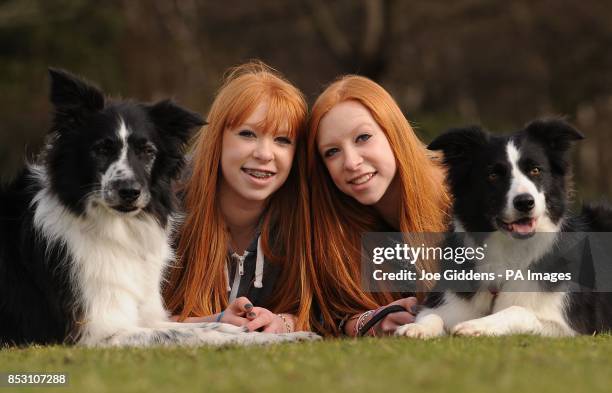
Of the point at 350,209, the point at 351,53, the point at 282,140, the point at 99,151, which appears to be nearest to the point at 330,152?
the point at 282,140

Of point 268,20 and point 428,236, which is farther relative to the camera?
point 268,20

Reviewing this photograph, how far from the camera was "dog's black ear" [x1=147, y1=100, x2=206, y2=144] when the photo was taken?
6406 mm

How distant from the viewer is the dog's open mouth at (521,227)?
6.14m

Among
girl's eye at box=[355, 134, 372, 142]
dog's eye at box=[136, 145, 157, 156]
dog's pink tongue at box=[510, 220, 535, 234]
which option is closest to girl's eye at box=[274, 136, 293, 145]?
girl's eye at box=[355, 134, 372, 142]

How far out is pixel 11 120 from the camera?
21.0 m

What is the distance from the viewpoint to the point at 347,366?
443 cm

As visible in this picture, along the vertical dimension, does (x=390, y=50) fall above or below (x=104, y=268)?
above

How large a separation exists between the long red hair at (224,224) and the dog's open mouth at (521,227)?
1660 mm

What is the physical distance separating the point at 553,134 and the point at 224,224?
263 centimetres

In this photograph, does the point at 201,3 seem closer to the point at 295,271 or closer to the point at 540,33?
the point at 540,33

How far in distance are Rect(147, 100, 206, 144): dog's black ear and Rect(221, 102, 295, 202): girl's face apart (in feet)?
1.88

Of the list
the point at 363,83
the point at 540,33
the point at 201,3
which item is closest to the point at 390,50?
the point at 540,33

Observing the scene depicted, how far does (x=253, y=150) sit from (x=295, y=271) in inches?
A: 40.2

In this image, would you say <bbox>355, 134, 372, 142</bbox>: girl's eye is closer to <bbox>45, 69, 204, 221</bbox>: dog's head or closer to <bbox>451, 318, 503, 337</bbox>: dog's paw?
<bbox>45, 69, 204, 221</bbox>: dog's head
